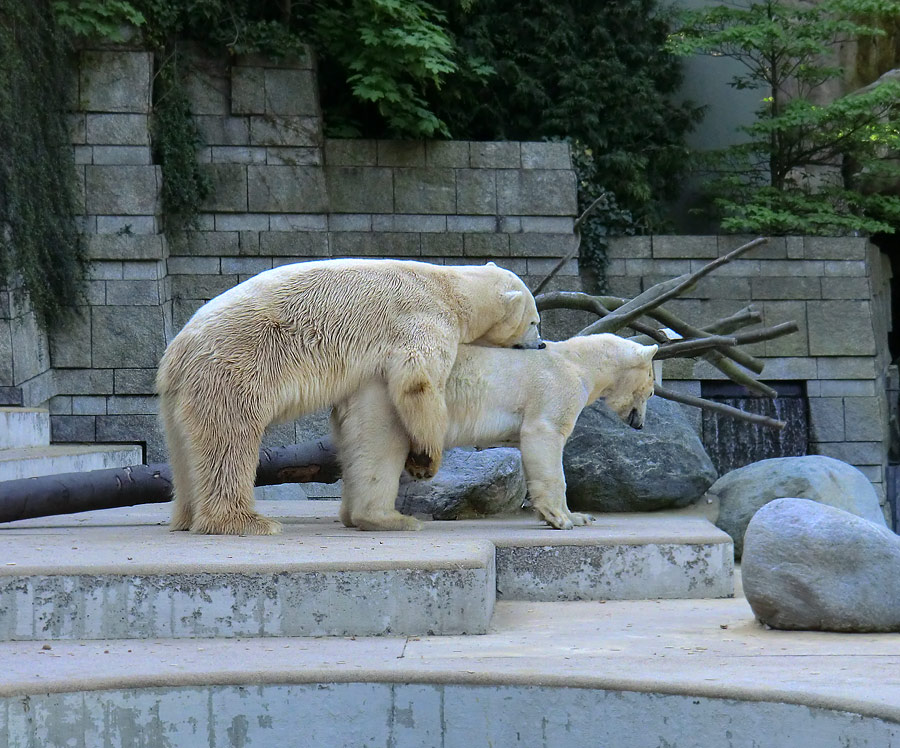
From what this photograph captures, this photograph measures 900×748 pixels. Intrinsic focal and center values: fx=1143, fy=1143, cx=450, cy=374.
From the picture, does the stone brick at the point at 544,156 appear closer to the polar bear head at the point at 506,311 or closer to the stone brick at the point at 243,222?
the stone brick at the point at 243,222

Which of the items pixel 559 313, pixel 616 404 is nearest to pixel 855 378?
pixel 559 313

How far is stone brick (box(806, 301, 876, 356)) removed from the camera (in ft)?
45.1

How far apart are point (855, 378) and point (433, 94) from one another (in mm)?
6185

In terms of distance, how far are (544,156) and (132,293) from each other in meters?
4.93

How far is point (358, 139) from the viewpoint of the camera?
13039 millimetres

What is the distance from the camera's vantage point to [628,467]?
7238 mm

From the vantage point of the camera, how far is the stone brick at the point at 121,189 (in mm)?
11523

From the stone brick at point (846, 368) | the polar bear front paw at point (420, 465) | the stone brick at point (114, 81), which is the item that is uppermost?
the stone brick at point (114, 81)

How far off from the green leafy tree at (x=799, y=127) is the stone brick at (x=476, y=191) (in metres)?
3.09

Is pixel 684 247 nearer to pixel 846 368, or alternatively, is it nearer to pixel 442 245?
pixel 846 368

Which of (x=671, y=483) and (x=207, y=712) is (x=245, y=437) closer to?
(x=207, y=712)

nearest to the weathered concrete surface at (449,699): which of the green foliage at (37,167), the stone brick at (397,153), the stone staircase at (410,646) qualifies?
the stone staircase at (410,646)

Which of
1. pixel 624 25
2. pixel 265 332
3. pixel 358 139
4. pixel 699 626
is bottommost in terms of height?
pixel 699 626

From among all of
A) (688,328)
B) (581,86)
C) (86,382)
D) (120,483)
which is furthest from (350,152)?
(120,483)
